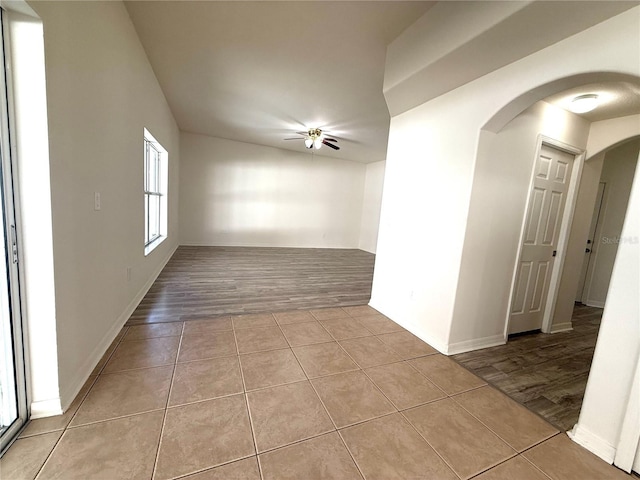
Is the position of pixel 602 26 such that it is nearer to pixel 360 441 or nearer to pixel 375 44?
pixel 375 44

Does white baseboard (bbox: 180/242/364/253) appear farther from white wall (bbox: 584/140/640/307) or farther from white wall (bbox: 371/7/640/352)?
white wall (bbox: 584/140/640/307)

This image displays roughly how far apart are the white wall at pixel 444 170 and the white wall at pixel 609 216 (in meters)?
3.21

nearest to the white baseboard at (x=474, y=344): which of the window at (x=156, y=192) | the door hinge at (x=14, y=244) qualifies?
the door hinge at (x=14, y=244)

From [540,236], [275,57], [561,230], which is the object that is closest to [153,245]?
[275,57]

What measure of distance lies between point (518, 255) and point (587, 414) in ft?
4.50

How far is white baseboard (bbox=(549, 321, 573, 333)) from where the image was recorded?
Answer: 296cm

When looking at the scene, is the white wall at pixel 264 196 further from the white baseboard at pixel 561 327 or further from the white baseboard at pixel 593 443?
the white baseboard at pixel 593 443

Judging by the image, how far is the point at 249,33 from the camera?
2.34 meters

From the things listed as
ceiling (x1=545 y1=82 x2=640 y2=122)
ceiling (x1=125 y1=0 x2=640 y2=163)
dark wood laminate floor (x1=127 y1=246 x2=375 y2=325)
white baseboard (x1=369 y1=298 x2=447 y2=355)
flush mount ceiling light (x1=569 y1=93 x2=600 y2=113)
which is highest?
ceiling (x1=125 y1=0 x2=640 y2=163)

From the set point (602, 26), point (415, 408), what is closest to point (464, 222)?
point (602, 26)

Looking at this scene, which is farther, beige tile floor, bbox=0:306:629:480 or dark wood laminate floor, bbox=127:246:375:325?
dark wood laminate floor, bbox=127:246:375:325

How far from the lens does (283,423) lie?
4.68 ft

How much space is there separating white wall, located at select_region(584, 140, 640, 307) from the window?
6.81 metres

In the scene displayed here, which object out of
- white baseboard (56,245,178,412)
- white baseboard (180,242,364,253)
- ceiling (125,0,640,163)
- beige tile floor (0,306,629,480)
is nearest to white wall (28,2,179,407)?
white baseboard (56,245,178,412)
